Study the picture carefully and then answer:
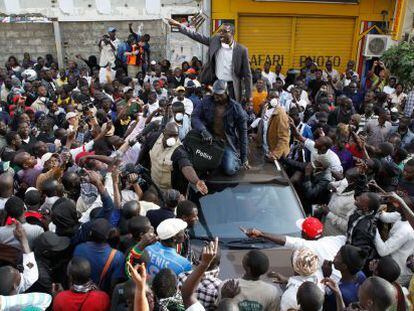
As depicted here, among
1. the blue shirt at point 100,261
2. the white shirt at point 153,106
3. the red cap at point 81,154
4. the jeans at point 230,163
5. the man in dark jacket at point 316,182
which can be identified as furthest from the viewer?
the white shirt at point 153,106

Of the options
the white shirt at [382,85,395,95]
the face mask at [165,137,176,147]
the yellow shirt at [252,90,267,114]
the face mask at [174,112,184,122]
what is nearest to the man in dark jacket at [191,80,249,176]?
the face mask at [165,137,176,147]

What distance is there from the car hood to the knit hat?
70cm

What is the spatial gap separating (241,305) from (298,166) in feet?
10.1

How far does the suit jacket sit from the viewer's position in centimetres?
621

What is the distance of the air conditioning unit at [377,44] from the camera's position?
13906 mm

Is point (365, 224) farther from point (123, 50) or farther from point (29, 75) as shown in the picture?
point (123, 50)

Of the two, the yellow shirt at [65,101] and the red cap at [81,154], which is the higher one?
the yellow shirt at [65,101]

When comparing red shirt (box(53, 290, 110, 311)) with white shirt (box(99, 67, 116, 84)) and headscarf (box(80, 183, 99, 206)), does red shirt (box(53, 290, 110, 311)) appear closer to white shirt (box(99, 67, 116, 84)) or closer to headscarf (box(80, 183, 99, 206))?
headscarf (box(80, 183, 99, 206))

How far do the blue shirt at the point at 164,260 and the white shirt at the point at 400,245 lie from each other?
182 centimetres

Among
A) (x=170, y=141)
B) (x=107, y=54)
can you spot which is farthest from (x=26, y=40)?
(x=170, y=141)

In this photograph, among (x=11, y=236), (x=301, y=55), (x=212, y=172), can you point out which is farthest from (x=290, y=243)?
(x=301, y=55)

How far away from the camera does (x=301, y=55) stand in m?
14.8

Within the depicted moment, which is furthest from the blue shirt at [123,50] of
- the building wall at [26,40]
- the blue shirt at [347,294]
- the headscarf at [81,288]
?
the blue shirt at [347,294]

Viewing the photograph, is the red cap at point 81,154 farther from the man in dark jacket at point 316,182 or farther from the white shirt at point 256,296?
the white shirt at point 256,296
